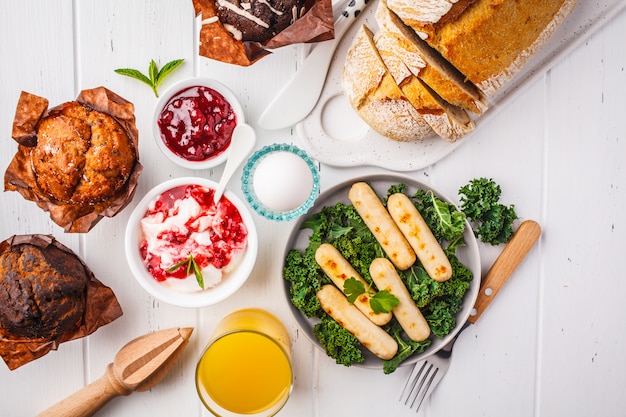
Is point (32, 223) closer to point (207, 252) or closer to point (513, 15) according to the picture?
point (207, 252)

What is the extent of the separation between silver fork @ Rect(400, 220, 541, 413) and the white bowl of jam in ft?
3.96

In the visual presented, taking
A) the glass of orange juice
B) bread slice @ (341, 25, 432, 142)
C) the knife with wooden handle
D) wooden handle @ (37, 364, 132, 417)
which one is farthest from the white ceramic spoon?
wooden handle @ (37, 364, 132, 417)

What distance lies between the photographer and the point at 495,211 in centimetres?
227

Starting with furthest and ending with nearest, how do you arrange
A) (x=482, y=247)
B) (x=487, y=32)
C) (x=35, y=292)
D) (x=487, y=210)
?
(x=482, y=247)
(x=487, y=210)
(x=35, y=292)
(x=487, y=32)

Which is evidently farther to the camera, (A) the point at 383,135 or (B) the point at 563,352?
(B) the point at 563,352

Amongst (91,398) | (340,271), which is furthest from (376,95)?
(91,398)

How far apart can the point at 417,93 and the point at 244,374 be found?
1.23m

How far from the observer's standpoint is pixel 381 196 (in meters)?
2.31

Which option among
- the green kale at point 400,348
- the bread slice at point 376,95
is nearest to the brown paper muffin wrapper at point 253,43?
the bread slice at point 376,95

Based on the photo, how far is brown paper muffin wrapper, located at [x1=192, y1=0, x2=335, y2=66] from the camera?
6.80 feet

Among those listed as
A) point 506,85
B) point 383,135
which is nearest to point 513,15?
point 506,85

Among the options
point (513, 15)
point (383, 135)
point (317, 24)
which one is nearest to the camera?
point (513, 15)

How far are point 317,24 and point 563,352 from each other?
1.75 metres

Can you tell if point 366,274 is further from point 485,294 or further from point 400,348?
point 485,294
